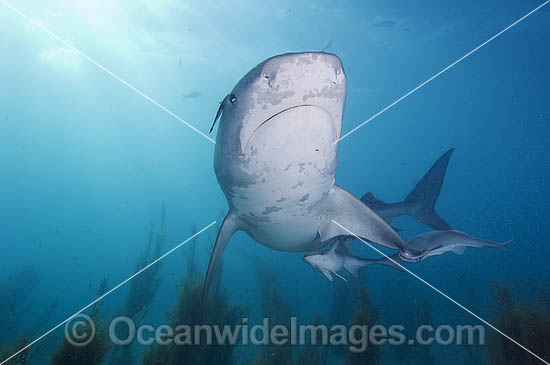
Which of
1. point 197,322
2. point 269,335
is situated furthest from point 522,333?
point 197,322

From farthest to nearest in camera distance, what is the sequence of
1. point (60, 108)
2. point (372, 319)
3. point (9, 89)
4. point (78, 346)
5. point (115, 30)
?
point (60, 108)
point (9, 89)
point (115, 30)
point (372, 319)
point (78, 346)

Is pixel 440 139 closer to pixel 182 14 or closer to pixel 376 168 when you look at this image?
pixel 376 168

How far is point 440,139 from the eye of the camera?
78938mm

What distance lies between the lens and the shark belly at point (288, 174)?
2213mm

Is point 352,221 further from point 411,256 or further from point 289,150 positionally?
point 289,150

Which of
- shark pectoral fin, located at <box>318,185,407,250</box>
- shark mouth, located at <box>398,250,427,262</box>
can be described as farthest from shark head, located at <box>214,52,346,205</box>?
shark mouth, located at <box>398,250,427,262</box>

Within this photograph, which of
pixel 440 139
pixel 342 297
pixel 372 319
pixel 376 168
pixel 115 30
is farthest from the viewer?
pixel 376 168

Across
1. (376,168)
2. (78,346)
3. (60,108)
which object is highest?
(376,168)

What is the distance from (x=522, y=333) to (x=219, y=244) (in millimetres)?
6542

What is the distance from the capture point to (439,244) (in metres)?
2.87

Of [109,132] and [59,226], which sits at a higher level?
[109,132]

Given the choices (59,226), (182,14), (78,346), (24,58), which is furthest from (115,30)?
(59,226)

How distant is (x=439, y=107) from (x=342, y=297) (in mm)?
57022

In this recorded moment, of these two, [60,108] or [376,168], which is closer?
[60,108]
